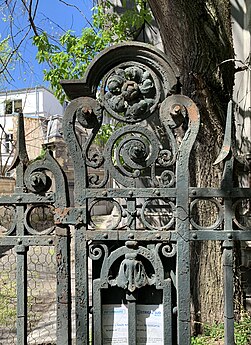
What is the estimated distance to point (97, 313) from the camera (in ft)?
7.27

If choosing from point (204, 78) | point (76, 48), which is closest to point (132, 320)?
point (204, 78)

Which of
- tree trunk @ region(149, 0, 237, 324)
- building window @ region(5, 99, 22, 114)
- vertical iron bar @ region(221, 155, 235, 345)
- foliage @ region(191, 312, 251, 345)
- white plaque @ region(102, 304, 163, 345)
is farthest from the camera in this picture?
building window @ region(5, 99, 22, 114)

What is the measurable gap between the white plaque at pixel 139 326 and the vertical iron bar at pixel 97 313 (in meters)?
0.05

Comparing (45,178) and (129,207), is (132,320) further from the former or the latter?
(45,178)

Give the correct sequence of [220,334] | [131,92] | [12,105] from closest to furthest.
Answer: [131,92], [220,334], [12,105]

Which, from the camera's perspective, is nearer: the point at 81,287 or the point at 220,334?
the point at 81,287

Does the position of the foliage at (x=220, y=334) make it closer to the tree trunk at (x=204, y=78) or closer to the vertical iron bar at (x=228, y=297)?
the tree trunk at (x=204, y=78)

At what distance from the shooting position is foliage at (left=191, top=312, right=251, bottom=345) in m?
3.67

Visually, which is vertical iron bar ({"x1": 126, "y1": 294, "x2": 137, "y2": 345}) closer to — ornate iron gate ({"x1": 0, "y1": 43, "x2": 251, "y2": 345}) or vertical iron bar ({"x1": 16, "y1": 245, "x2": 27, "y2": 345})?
ornate iron gate ({"x1": 0, "y1": 43, "x2": 251, "y2": 345})

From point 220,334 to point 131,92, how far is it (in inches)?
107

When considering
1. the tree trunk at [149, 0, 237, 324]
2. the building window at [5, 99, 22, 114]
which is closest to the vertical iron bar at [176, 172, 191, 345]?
the tree trunk at [149, 0, 237, 324]

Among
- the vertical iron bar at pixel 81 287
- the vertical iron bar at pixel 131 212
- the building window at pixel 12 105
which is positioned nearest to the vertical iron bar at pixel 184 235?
the vertical iron bar at pixel 131 212

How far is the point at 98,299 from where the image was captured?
2.22 meters

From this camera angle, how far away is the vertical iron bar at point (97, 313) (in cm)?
221
